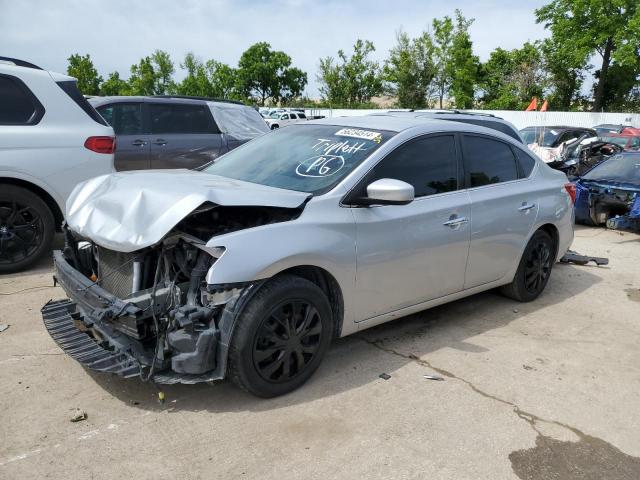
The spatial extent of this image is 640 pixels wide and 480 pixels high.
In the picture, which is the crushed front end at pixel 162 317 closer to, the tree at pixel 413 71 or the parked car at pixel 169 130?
the parked car at pixel 169 130

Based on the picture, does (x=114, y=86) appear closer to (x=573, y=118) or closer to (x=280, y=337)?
(x=573, y=118)

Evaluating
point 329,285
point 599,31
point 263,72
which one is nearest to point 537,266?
point 329,285

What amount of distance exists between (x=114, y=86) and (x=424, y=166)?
4964 cm

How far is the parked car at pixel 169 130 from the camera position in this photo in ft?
25.4

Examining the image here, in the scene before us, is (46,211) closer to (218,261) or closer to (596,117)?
(218,261)

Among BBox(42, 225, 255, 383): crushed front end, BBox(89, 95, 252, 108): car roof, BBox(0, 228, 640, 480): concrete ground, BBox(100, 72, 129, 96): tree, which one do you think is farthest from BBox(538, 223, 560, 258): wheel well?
BBox(100, 72, 129, 96): tree

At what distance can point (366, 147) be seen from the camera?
3992 mm

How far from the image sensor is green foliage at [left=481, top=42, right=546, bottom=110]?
42.8 m

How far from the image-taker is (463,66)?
146 feet

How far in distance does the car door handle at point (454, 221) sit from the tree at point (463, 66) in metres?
43.0

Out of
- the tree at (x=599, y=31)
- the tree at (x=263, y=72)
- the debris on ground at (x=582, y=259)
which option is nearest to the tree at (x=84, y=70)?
the tree at (x=263, y=72)

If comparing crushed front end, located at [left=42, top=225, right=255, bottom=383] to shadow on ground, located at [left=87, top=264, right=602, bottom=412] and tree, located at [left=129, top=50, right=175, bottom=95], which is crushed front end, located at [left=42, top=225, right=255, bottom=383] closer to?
shadow on ground, located at [left=87, top=264, right=602, bottom=412]

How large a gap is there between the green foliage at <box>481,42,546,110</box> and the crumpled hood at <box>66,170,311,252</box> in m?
42.8

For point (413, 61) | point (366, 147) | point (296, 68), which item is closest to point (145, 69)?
point (413, 61)
